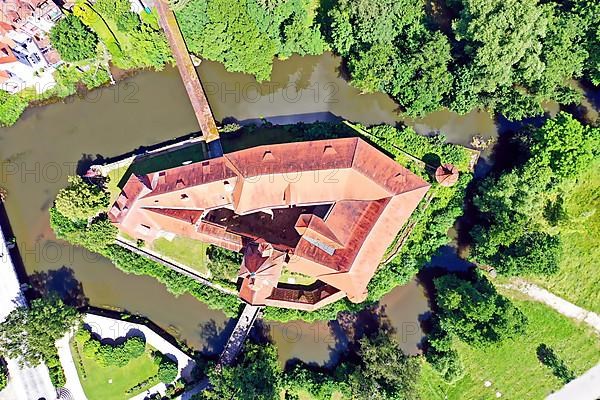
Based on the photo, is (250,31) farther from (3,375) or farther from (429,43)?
(3,375)

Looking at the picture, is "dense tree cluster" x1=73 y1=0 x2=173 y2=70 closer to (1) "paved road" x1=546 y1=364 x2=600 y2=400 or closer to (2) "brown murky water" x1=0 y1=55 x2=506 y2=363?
(2) "brown murky water" x1=0 y1=55 x2=506 y2=363

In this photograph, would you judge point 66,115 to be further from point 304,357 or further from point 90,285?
point 304,357

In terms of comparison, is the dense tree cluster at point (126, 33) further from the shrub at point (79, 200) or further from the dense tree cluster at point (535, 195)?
the dense tree cluster at point (535, 195)

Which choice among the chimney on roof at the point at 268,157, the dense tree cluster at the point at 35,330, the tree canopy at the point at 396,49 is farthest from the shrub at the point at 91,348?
the tree canopy at the point at 396,49

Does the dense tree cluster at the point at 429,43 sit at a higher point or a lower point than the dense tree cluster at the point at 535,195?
higher

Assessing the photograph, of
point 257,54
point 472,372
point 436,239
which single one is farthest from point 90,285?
point 472,372

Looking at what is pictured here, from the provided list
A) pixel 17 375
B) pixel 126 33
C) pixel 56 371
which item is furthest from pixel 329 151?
pixel 17 375

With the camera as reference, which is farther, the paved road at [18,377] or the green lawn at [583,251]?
the green lawn at [583,251]
